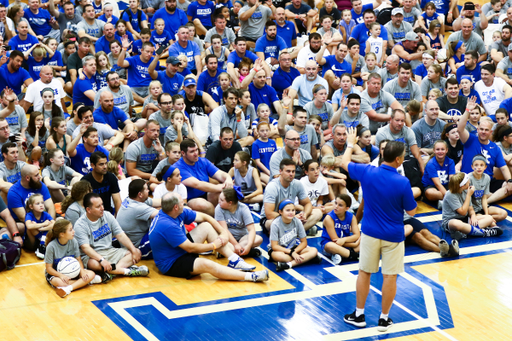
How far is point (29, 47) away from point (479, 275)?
11116 millimetres

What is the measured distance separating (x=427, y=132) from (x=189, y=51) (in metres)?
5.77

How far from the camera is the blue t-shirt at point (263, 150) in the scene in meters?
11.9

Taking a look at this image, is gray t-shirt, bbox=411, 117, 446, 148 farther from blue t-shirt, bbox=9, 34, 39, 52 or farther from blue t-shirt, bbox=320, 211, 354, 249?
blue t-shirt, bbox=9, 34, 39, 52

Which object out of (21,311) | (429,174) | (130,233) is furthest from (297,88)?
(21,311)

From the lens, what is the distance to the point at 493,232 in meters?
10.8

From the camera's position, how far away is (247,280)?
30.2 ft

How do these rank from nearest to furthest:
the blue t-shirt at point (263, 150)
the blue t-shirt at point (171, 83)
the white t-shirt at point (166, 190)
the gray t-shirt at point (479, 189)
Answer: the white t-shirt at point (166, 190) → the gray t-shirt at point (479, 189) → the blue t-shirt at point (263, 150) → the blue t-shirt at point (171, 83)

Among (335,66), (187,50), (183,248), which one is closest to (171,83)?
(187,50)

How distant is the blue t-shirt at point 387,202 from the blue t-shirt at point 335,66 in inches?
313

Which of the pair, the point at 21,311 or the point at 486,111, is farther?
the point at 486,111

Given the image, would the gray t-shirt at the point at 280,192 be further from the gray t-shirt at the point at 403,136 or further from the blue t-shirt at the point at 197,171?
the gray t-shirt at the point at 403,136

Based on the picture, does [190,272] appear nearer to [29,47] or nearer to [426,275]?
[426,275]

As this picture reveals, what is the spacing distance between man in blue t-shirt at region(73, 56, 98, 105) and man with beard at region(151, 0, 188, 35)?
12.2 ft

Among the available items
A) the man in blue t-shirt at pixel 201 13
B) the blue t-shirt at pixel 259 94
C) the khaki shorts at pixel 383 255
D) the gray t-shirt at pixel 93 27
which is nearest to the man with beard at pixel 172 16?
the man in blue t-shirt at pixel 201 13
